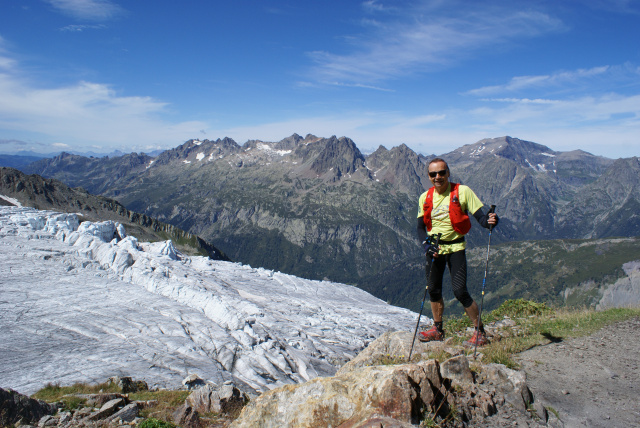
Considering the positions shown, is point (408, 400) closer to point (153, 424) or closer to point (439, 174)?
point (439, 174)

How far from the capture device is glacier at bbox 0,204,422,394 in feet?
146

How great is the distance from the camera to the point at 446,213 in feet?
34.2

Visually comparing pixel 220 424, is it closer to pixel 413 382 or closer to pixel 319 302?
pixel 413 382

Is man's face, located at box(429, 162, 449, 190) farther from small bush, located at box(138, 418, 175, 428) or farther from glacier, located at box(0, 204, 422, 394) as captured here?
glacier, located at box(0, 204, 422, 394)

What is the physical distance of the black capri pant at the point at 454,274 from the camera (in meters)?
10.4

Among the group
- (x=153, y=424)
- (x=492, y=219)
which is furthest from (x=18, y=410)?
(x=492, y=219)

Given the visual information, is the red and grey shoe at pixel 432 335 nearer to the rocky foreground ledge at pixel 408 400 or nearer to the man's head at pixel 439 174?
the rocky foreground ledge at pixel 408 400


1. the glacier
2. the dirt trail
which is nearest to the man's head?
the dirt trail

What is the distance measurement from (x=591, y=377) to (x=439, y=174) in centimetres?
662

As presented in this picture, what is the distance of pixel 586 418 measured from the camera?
7141 mm

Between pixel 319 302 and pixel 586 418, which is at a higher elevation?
pixel 586 418

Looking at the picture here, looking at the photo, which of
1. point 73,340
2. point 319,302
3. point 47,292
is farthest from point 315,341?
point 47,292

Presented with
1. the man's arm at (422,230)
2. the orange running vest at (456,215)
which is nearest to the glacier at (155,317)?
the man's arm at (422,230)

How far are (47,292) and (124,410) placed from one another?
217 ft
